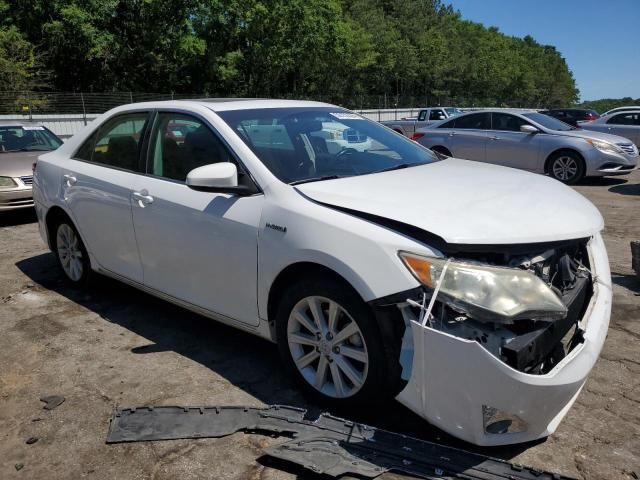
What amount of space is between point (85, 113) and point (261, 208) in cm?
2439

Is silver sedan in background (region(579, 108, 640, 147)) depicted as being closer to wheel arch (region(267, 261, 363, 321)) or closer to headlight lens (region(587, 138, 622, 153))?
headlight lens (region(587, 138, 622, 153))

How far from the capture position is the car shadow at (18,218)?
851 centimetres

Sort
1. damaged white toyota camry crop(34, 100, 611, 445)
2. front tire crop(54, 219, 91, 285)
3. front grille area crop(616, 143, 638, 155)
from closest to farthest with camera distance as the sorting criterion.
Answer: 1. damaged white toyota camry crop(34, 100, 611, 445)
2. front tire crop(54, 219, 91, 285)
3. front grille area crop(616, 143, 638, 155)

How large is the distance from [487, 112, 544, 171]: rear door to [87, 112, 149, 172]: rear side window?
345 inches

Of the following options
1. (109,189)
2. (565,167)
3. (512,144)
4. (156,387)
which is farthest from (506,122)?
(156,387)

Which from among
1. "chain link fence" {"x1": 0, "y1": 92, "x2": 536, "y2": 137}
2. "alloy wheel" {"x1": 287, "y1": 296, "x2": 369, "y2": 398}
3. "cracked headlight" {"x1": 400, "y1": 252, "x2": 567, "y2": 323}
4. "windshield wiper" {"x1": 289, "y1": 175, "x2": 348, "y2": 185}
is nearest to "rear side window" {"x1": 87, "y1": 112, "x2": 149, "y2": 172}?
"windshield wiper" {"x1": 289, "y1": 175, "x2": 348, "y2": 185}

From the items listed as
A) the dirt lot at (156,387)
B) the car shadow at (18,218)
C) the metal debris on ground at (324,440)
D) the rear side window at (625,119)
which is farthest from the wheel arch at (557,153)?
the metal debris on ground at (324,440)

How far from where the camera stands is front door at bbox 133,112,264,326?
10.8ft

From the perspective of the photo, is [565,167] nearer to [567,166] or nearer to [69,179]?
[567,166]

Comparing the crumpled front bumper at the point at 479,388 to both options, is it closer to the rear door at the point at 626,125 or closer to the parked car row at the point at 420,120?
the parked car row at the point at 420,120

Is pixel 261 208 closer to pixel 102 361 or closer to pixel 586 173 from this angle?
pixel 102 361

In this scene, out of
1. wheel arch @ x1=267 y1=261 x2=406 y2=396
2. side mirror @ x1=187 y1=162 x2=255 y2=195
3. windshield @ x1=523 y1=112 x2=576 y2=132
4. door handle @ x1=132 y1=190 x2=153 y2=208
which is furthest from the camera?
windshield @ x1=523 y1=112 x2=576 y2=132

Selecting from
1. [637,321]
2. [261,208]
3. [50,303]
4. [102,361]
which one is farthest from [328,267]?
[50,303]

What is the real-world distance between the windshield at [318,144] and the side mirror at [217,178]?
21 centimetres
